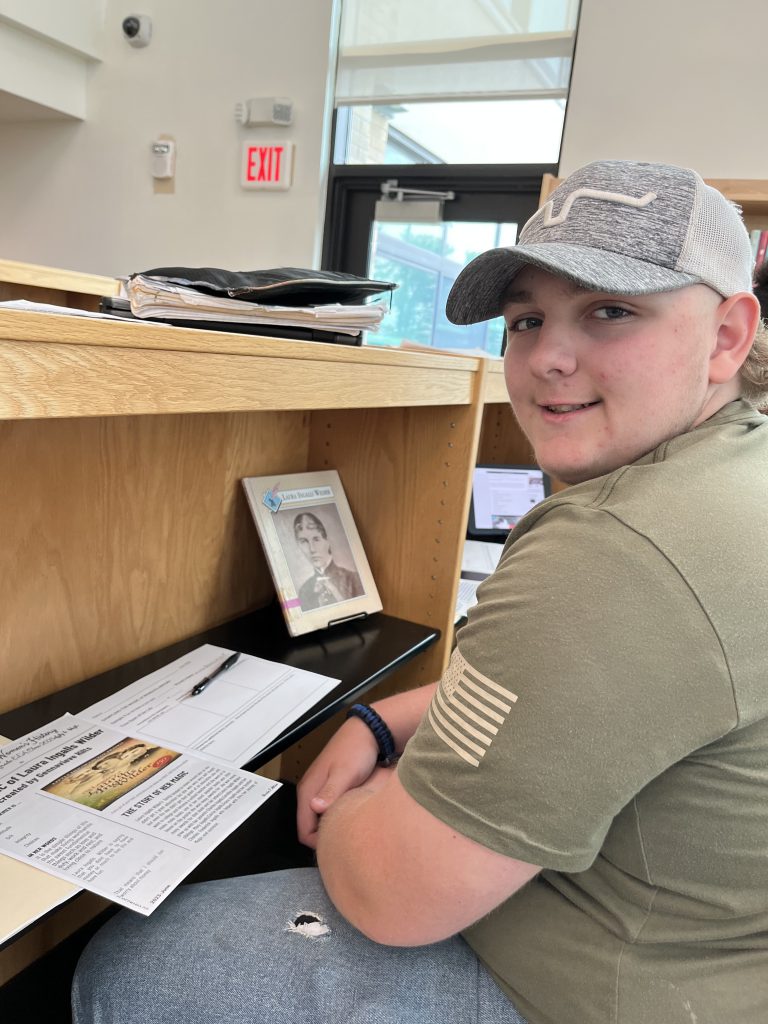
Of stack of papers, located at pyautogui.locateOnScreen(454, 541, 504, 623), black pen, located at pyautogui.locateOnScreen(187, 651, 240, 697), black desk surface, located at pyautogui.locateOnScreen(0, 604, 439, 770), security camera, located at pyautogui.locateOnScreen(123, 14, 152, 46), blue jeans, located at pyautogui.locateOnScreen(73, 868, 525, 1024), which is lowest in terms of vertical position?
blue jeans, located at pyautogui.locateOnScreen(73, 868, 525, 1024)

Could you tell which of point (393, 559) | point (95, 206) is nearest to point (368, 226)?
point (95, 206)

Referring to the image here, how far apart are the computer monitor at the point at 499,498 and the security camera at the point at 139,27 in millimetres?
3246

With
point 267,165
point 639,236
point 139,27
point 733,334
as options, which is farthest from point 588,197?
point 139,27

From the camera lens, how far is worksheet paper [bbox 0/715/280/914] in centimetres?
68

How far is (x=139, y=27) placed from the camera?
3924 mm

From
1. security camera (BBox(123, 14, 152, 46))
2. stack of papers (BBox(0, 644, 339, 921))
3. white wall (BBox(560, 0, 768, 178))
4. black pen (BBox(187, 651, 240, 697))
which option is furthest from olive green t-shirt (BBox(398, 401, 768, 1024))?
security camera (BBox(123, 14, 152, 46))

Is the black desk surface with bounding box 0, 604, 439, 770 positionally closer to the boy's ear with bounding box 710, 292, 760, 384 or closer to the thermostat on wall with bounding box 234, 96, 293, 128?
the boy's ear with bounding box 710, 292, 760, 384

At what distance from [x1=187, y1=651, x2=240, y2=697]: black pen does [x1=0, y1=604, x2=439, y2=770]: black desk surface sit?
1.7 inches

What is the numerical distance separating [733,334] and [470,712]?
43cm

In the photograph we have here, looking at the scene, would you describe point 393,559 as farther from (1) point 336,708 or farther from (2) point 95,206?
(2) point 95,206

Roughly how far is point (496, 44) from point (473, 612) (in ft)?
11.9

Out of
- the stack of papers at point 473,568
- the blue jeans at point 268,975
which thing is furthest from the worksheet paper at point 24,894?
the stack of papers at point 473,568

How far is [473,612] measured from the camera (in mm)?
654

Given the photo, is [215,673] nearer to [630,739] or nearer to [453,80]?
[630,739]
